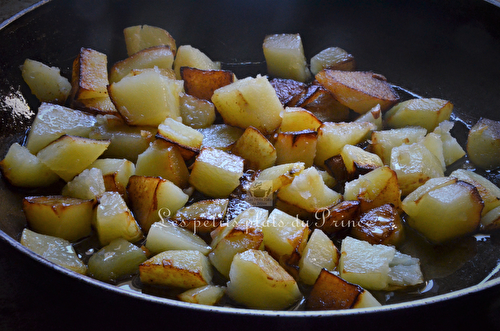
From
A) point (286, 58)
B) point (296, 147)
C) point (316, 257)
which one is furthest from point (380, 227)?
point (286, 58)

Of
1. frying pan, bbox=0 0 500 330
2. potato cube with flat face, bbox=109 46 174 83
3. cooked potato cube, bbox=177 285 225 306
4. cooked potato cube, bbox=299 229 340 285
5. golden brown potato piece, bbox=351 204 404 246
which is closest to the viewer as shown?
frying pan, bbox=0 0 500 330

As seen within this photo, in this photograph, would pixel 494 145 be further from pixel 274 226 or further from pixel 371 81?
pixel 274 226

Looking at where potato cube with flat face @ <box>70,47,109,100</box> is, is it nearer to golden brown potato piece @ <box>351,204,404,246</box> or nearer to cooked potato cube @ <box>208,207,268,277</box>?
cooked potato cube @ <box>208,207,268,277</box>

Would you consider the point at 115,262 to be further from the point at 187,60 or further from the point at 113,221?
the point at 187,60

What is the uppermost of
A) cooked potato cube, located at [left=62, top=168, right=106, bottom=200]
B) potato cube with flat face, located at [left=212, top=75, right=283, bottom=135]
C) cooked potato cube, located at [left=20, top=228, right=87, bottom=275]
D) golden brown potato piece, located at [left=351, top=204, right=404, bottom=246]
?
potato cube with flat face, located at [left=212, top=75, right=283, bottom=135]

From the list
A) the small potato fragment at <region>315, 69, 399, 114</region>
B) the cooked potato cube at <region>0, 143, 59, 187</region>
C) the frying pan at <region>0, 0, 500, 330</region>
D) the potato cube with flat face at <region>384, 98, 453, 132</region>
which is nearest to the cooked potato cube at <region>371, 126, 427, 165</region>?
the potato cube with flat face at <region>384, 98, 453, 132</region>

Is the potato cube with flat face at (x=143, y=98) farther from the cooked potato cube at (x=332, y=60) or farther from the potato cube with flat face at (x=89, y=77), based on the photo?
the cooked potato cube at (x=332, y=60)

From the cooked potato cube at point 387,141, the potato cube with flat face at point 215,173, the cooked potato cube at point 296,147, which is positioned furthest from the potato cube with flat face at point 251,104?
the cooked potato cube at point 387,141
